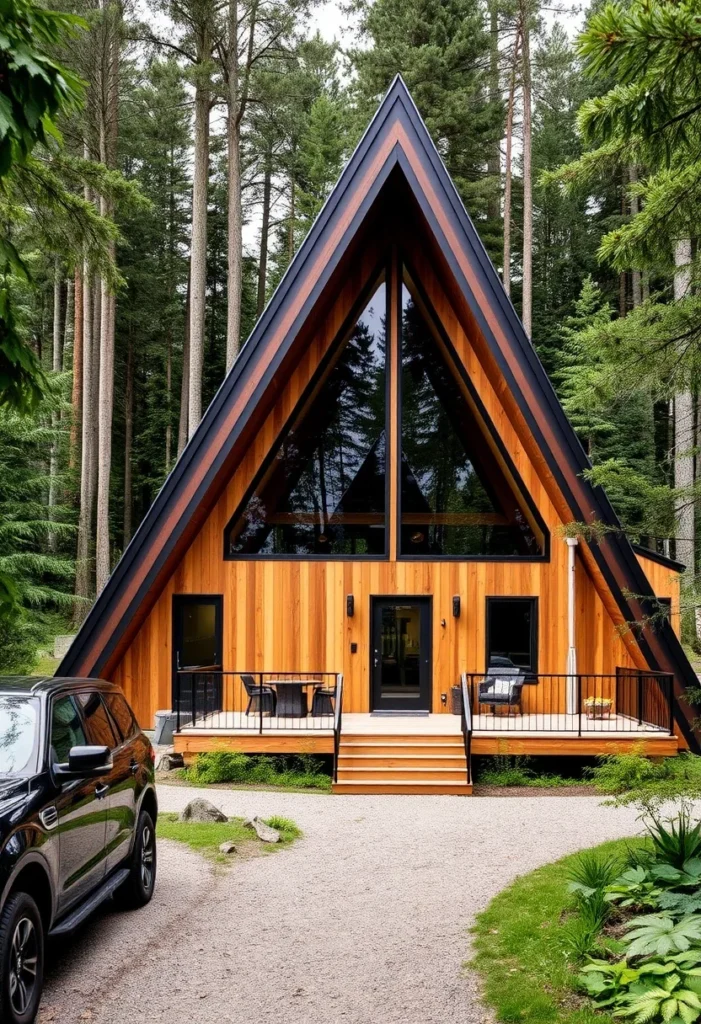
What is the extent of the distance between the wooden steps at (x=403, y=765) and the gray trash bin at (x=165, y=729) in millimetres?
3205

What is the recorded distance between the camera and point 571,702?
540 inches

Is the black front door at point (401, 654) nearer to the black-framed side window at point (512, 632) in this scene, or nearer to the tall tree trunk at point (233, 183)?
the black-framed side window at point (512, 632)

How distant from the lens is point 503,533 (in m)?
14.5

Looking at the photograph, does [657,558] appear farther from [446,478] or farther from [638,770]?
[638,770]

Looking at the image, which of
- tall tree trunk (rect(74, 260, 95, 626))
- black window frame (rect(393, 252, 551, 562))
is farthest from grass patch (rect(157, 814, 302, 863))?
tall tree trunk (rect(74, 260, 95, 626))

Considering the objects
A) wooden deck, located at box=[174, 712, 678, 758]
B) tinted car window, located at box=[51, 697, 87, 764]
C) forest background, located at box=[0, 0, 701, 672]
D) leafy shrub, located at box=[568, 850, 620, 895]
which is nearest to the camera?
tinted car window, located at box=[51, 697, 87, 764]

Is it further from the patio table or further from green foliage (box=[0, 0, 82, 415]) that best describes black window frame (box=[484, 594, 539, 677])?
green foliage (box=[0, 0, 82, 415])

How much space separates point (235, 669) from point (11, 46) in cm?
1153

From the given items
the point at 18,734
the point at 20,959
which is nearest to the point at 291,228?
the point at 18,734

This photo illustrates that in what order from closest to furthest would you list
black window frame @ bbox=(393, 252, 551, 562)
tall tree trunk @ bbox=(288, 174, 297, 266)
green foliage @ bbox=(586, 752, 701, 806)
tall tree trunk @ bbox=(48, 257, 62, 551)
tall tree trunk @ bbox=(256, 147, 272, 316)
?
1. green foliage @ bbox=(586, 752, 701, 806)
2. black window frame @ bbox=(393, 252, 551, 562)
3. tall tree trunk @ bbox=(48, 257, 62, 551)
4. tall tree trunk @ bbox=(256, 147, 272, 316)
5. tall tree trunk @ bbox=(288, 174, 297, 266)

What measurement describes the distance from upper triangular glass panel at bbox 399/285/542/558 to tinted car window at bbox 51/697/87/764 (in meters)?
9.31

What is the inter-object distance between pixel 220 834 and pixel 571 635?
23.6 ft

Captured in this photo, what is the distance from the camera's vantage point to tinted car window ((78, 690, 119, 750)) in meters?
5.82

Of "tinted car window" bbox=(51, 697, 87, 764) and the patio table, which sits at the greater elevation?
"tinted car window" bbox=(51, 697, 87, 764)
